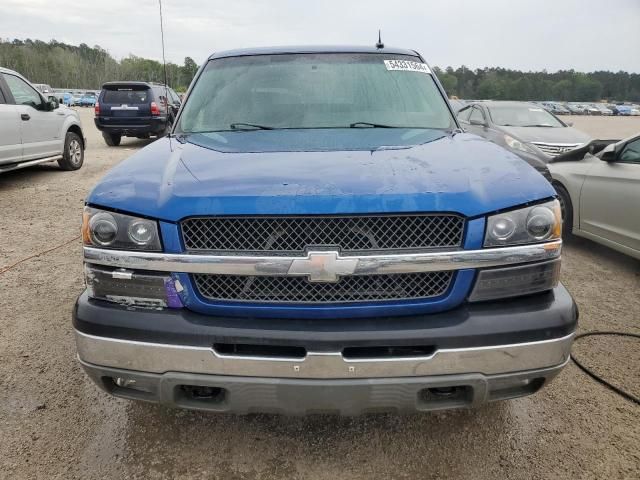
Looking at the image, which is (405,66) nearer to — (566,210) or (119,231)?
(119,231)

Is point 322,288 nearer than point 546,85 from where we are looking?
Yes

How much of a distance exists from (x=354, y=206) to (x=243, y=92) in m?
1.85

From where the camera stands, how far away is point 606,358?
331 centimetres

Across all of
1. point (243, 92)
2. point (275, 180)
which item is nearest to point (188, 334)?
point (275, 180)

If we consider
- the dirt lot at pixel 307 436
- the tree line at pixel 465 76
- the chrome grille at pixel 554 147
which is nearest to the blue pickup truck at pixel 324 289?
the dirt lot at pixel 307 436

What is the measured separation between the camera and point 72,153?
10508 mm

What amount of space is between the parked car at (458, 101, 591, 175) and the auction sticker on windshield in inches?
173

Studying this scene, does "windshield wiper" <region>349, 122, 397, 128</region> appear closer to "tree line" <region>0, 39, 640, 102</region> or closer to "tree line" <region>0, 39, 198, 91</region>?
"tree line" <region>0, 39, 640, 102</region>

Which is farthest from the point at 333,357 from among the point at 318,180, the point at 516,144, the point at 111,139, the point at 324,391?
the point at 111,139

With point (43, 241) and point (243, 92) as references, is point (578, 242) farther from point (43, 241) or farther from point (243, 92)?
point (43, 241)

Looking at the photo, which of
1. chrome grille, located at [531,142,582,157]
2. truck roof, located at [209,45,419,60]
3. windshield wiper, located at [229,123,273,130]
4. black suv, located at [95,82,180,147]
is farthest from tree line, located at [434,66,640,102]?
windshield wiper, located at [229,123,273,130]

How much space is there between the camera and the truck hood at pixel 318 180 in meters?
1.99

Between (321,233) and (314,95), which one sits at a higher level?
(314,95)

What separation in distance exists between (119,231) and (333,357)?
99cm
